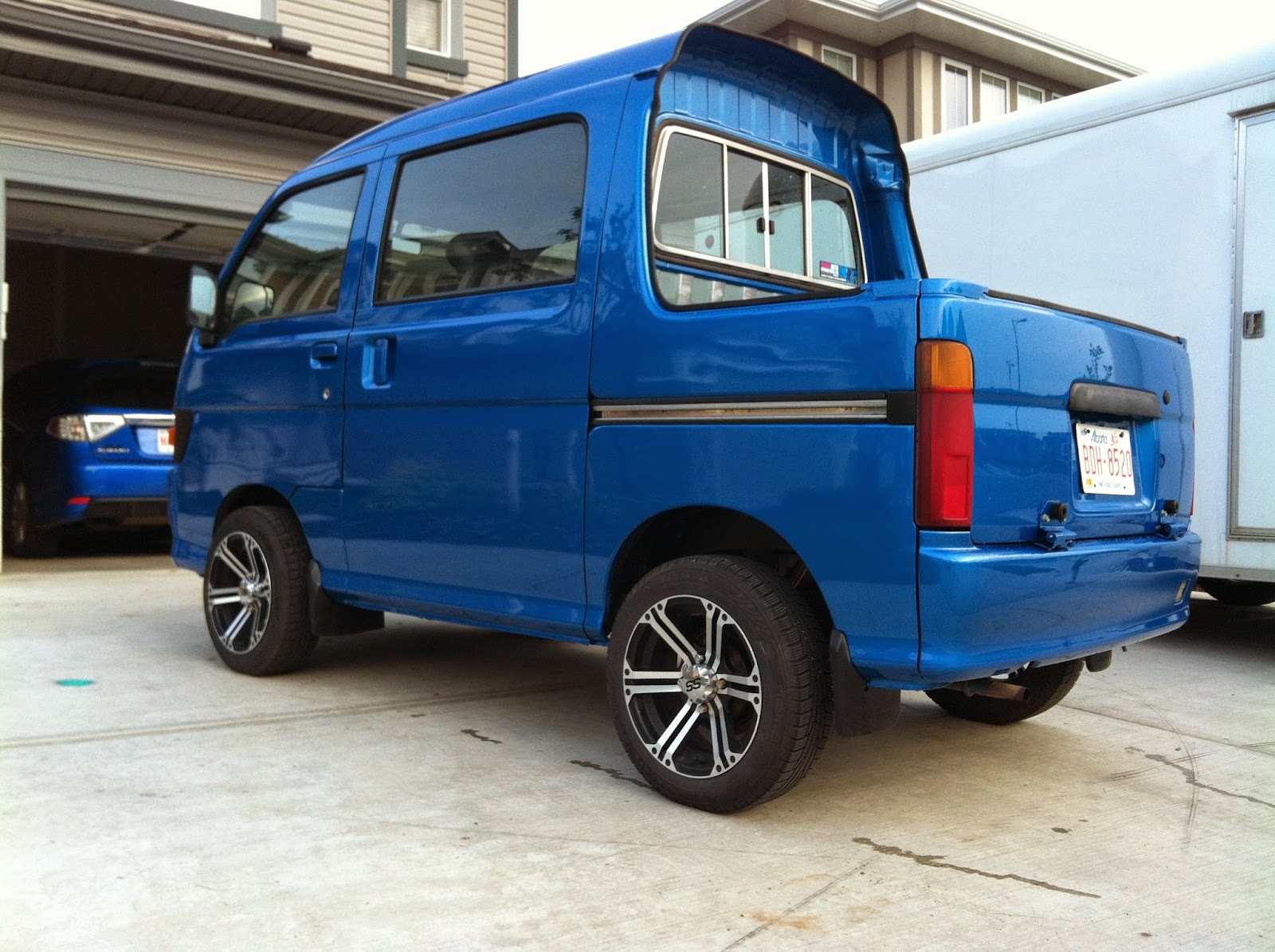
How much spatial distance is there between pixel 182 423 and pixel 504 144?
2254mm

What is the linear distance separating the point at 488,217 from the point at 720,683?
1856 mm

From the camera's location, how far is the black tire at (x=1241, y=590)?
7.12 meters

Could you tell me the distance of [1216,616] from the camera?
7.30m

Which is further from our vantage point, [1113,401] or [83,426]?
[83,426]

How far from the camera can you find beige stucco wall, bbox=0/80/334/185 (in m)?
8.34

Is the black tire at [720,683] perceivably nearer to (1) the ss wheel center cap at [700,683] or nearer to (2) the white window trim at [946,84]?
(1) the ss wheel center cap at [700,683]

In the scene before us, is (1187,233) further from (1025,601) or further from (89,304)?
(89,304)

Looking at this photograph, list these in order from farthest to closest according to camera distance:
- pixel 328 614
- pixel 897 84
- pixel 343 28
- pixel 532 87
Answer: pixel 897 84
pixel 343 28
pixel 328 614
pixel 532 87

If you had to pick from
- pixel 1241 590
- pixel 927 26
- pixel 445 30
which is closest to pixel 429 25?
pixel 445 30

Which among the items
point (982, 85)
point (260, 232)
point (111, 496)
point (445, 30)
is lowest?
point (111, 496)

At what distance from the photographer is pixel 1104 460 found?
3.38 meters

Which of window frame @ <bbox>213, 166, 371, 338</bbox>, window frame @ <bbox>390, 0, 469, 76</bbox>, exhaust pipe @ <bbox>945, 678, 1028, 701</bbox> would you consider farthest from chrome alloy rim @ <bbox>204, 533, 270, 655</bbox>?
window frame @ <bbox>390, 0, 469, 76</bbox>

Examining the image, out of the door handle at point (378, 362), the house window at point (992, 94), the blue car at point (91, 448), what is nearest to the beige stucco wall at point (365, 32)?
the blue car at point (91, 448)

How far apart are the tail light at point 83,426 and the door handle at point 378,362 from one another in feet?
18.3
